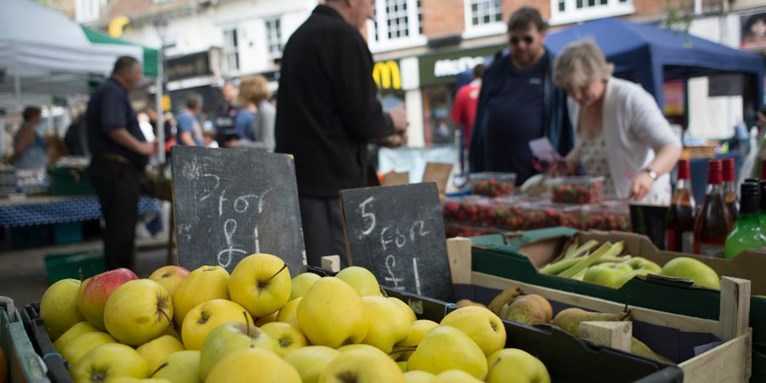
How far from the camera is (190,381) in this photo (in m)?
1.04

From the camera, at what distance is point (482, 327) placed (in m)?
1.20

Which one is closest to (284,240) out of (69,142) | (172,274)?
(172,274)

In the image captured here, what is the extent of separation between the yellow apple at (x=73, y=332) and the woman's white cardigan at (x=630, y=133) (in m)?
2.85

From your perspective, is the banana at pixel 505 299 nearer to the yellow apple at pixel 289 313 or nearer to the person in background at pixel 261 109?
the yellow apple at pixel 289 313

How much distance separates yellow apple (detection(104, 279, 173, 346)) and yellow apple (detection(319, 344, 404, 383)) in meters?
0.45

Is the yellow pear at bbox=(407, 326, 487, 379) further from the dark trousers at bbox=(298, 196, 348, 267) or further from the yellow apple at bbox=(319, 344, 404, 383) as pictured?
the dark trousers at bbox=(298, 196, 348, 267)

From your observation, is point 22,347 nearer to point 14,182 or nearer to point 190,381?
point 190,381

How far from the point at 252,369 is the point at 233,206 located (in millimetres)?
1084

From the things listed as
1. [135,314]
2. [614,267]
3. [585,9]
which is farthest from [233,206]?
[585,9]

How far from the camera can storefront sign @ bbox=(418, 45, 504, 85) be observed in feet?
55.2

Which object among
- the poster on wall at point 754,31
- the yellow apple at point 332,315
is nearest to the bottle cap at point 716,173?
the yellow apple at point 332,315

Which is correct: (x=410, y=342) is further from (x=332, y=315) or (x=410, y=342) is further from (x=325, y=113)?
(x=325, y=113)

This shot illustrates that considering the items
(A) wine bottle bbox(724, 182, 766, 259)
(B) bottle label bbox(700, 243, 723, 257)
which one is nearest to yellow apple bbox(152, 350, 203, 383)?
(A) wine bottle bbox(724, 182, 766, 259)

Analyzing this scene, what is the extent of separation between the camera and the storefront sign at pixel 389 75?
1847 centimetres
